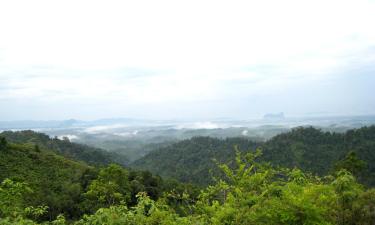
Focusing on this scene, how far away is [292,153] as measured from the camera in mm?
95438

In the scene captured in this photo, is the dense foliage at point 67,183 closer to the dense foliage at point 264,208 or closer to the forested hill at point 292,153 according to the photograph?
the dense foliage at point 264,208

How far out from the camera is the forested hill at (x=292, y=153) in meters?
79.2

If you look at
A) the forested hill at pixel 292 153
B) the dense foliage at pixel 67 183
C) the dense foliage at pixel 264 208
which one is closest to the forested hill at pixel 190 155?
the forested hill at pixel 292 153

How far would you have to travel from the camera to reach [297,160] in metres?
90.0

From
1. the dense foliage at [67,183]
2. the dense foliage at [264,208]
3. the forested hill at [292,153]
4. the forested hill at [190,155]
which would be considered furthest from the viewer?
the forested hill at [190,155]

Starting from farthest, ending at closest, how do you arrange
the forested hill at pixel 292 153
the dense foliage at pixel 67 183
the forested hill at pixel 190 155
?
1. the forested hill at pixel 190 155
2. the forested hill at pixel 292 153
3. the dense foliage at pixel 67 183

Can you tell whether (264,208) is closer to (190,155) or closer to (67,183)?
(67,183)

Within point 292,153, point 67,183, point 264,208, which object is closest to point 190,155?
point 292,153

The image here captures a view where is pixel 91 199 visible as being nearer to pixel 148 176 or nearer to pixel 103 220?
pixel 148 176

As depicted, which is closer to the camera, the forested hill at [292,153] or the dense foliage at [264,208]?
the dense foliage at [264,208]

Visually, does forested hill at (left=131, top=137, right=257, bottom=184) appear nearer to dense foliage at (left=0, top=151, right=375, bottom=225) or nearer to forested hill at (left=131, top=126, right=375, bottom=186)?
forested hill at (left=131, top=126, right=375, bottom=186)

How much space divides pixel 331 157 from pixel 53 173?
231ft

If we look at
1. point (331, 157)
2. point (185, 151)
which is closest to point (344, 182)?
point (331, 157)

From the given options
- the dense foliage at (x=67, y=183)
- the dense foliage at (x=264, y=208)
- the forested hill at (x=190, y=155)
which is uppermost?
the dense foliage at (x=264, y=208)
